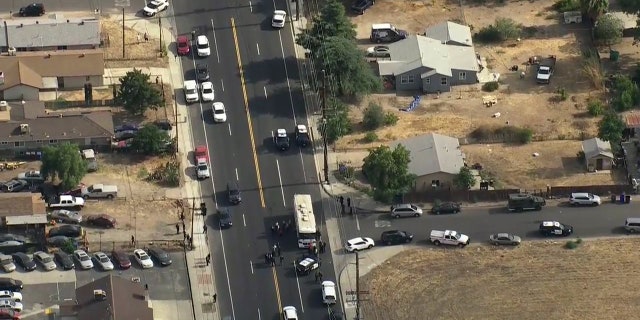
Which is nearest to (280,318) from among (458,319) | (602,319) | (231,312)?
(231,312)

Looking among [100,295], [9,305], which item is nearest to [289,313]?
[100,295]

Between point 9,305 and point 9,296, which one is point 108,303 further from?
point 9,296

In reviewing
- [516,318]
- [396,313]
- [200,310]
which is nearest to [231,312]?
[200,310]

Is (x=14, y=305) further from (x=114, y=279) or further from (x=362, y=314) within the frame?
(x=362, y=314)

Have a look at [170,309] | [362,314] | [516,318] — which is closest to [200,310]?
[170,309]

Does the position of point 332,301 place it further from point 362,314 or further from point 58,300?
point 58,300
